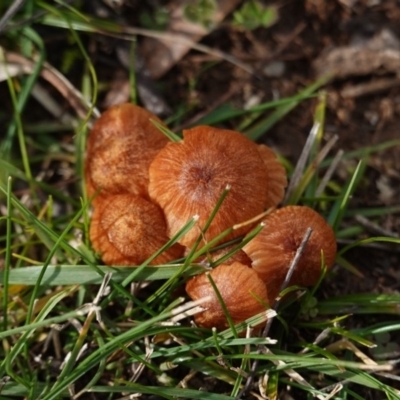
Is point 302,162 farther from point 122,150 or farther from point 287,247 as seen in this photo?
point 122,150

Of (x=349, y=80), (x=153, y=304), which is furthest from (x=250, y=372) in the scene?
(x=349, y=80)

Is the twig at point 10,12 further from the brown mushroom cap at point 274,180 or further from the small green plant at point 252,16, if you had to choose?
the brown mushroom cap at point 274,180

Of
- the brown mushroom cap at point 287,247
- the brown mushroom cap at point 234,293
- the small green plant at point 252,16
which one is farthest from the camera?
the small green plant at point 252,16

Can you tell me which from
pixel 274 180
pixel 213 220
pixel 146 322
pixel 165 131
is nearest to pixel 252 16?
pixel 165 131

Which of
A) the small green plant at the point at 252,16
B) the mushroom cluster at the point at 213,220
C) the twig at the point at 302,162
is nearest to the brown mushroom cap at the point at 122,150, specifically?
the mushroom cluster at the point at 213,220

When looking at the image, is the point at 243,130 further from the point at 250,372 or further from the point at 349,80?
the point at 250,372

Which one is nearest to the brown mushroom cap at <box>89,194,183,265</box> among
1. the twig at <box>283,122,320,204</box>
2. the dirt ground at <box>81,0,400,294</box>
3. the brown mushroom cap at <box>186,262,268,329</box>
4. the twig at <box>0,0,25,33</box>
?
the brown mushroom cap at <box>186,262,268,329</box>

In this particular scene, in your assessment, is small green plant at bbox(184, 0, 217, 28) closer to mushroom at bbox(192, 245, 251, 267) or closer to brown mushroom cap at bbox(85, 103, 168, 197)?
brown mushroom cap at bbox(85, 103, 168, 197)
